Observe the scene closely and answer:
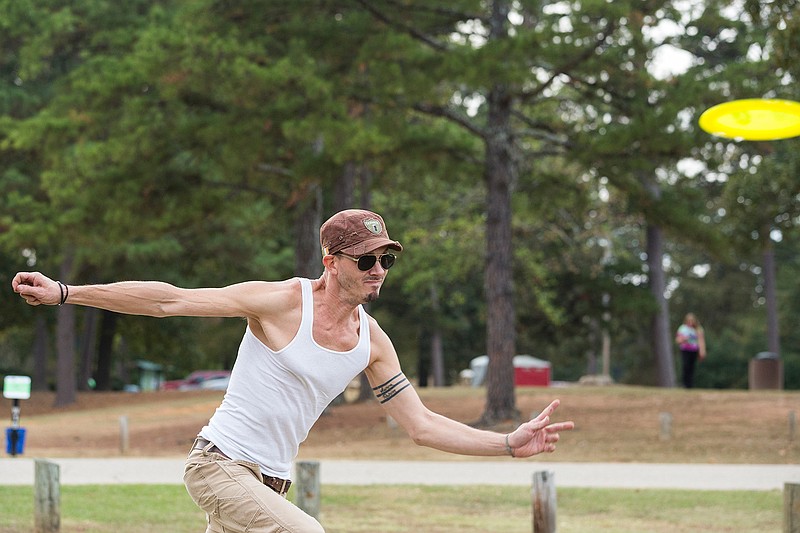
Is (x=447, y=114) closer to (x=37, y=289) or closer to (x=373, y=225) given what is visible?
(x=373, y=225)

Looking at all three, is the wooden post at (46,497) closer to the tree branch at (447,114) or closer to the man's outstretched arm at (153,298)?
the man's outstretched arm at (153,298)

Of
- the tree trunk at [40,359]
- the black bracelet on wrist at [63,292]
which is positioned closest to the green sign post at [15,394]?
the black bracelet on wrist at [63,292]

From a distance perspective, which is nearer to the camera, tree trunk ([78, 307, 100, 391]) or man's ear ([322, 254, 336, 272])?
man's ear ([322, 254, 336, 272])

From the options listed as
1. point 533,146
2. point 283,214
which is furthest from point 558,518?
point 533,146

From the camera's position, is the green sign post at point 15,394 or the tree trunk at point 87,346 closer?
the green sign post at point 15,394

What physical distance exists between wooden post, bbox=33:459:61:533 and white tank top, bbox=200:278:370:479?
540 cm

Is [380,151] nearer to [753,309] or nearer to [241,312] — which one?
[241,312]

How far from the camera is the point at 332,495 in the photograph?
1196 centimetres

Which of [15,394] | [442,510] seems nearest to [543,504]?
[442,510]

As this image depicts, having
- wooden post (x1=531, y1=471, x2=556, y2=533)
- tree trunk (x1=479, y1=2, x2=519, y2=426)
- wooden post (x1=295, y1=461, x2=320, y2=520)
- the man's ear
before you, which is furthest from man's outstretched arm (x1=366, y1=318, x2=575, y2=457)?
tree trunk (x1=479, y1=2, x2=519, y2=426)

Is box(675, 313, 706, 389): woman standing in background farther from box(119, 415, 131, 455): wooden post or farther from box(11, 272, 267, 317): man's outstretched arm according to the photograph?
box(11, 272, 267, 317): man's outstretched arm

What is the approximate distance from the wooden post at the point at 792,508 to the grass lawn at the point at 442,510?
225cm

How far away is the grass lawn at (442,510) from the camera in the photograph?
10227 mm

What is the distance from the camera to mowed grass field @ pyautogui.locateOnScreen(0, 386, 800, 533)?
10531mm
